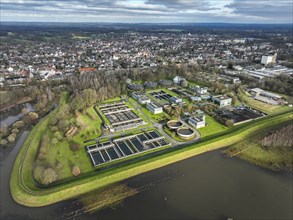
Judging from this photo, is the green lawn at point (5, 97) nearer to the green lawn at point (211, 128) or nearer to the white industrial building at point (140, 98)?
the white industrial building at point (140, 98)

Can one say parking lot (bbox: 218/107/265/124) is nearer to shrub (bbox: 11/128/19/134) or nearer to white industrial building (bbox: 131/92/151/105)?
white industrial building (bbox: 131/92/151/105)

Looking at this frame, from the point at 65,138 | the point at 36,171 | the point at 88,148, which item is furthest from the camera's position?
the point at 65,138

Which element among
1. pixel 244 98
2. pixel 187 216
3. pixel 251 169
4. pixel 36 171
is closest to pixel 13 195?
pixel 36 171

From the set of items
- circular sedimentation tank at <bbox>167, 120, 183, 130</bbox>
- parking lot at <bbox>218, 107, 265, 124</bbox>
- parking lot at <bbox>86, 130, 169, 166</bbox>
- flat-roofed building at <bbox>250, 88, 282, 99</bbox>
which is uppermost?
flat-roofed building at <bbox>250, 88, 282, 99</bbox>

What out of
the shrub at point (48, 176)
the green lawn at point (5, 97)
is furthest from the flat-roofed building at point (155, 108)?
the green lawn at point (5, 97)

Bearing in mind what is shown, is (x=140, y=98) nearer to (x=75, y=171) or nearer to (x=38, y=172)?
(x=75, y=171)

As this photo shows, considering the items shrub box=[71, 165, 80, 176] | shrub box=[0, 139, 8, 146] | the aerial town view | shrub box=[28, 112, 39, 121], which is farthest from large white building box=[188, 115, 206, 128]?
shrub box=[0, 139, 8, 146]

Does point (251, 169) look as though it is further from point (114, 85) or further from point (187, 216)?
point (114, 85)
